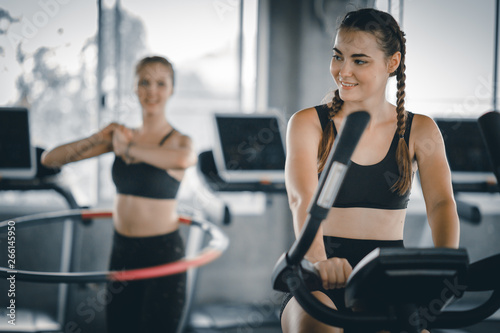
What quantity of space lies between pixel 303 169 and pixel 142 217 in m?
1.37

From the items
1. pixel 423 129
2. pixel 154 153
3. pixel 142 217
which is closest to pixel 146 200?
pixel 142 217

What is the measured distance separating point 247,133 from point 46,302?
81.6 inches

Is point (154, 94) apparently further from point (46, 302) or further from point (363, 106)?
point (46, 302)

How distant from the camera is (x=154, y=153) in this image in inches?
84.3

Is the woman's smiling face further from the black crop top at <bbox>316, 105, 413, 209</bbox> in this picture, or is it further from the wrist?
the wrist

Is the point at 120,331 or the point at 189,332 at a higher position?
the point at 120,331

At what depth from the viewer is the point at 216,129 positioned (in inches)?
125

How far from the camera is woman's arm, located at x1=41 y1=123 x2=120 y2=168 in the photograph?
2236 mm

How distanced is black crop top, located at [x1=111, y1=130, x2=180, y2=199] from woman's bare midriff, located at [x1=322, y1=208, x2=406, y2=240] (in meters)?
1.27

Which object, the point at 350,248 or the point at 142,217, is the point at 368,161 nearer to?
the point at 350,248

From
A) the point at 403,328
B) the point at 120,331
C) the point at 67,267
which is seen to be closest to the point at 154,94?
the point at 120,331

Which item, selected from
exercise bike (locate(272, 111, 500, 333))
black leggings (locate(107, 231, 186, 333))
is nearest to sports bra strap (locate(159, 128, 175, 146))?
black leggings (locate(107, 231, 186, 333))

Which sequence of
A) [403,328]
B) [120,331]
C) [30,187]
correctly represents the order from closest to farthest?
[403,328], [120,331], [30,187]

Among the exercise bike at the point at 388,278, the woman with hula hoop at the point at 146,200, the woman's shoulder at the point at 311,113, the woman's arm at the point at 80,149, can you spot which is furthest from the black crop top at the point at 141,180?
the exercise bike at the point at 388,278
